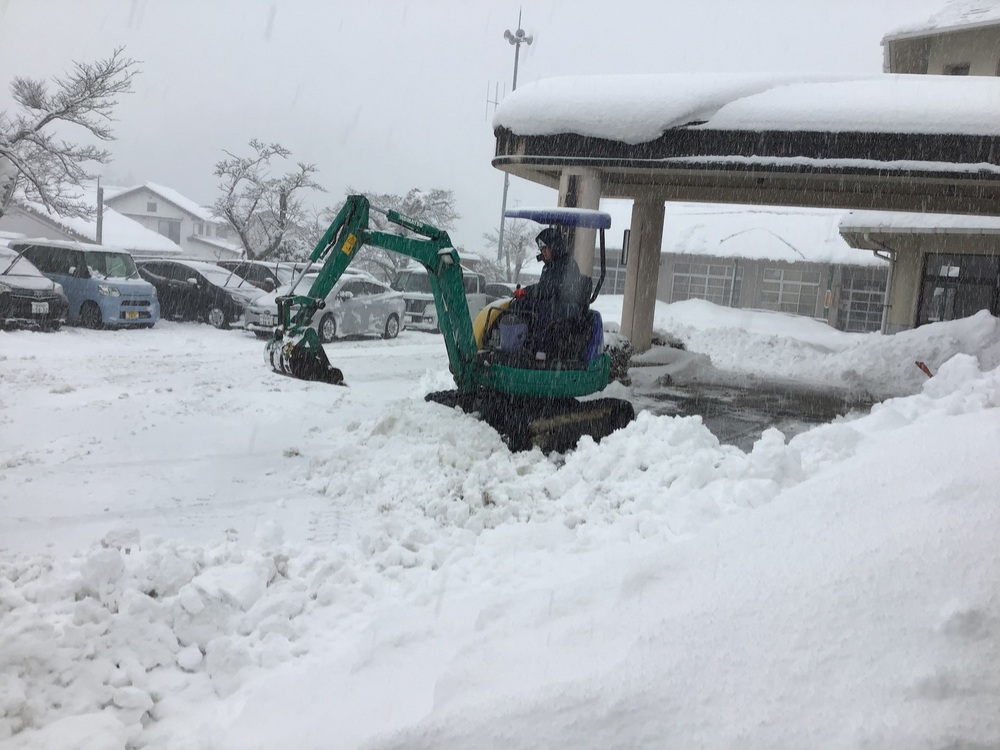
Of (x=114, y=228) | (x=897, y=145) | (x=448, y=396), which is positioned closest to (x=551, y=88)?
(x=897, y=145)

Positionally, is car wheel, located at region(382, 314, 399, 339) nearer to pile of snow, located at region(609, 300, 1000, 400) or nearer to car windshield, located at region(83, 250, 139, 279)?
car windshield, located at region(83, 250, 139, 279)

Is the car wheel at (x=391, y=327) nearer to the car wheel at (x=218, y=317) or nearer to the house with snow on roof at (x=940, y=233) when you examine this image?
the car wheel at (x=218, y=317)

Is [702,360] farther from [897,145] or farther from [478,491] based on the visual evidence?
[478,491]

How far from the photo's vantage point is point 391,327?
729 inches

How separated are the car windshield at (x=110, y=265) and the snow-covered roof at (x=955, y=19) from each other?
18.8 meters

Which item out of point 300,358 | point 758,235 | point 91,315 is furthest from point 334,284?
point 758,235

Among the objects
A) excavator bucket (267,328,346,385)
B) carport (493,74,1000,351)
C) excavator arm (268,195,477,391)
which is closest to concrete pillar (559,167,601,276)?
carport (493,74,1000,351)

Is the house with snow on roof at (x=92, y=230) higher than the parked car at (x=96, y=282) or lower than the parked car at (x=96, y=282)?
higher

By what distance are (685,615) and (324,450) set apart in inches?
184

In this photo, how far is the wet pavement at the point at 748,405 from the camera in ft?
34.0

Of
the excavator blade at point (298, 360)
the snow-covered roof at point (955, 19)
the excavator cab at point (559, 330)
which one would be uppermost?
the snow-covered roof at point (955, 19)

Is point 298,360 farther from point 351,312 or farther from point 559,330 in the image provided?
point 351,312

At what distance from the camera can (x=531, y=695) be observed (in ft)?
9.91

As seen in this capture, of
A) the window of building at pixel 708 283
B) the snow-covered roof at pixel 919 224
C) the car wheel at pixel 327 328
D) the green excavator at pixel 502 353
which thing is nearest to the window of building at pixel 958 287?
the snow-covered roof at pixel 919 224
